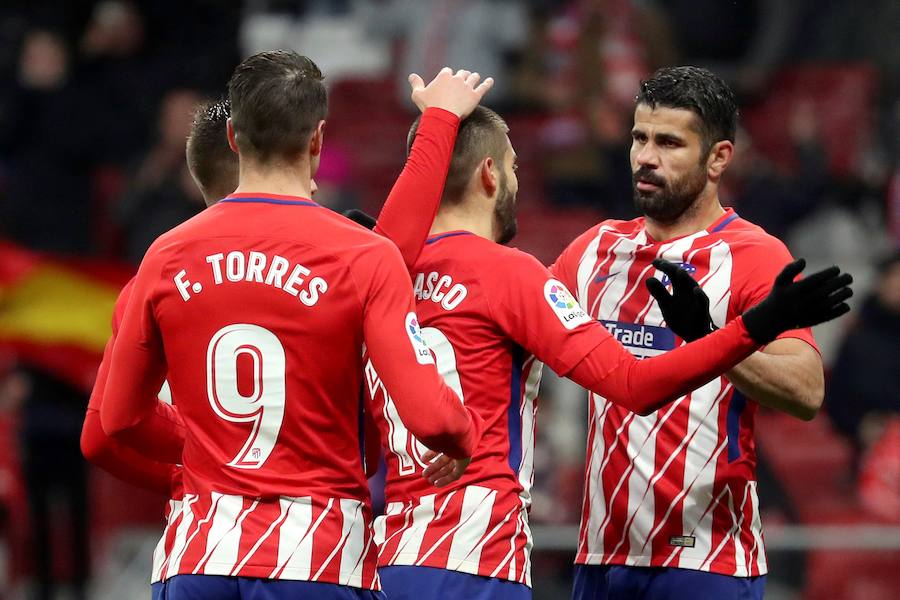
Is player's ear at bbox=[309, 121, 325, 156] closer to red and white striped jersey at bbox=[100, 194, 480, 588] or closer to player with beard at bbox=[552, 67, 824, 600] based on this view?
red and white striped jersey at bbox=[100, 194, 480, 588]

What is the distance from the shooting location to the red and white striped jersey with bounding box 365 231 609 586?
12.2ft

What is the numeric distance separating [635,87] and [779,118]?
155 cm

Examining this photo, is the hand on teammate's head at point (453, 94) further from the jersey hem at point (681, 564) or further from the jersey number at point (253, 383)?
the jersey hem at point (681, 564)

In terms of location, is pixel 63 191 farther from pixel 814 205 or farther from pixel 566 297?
pixel 566 297

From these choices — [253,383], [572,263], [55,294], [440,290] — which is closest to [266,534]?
[253,383]

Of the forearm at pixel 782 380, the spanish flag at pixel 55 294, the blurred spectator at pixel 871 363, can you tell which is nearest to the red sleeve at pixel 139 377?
the forearm at pixel 782 380

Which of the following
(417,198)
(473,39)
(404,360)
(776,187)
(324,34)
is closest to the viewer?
(404,360)

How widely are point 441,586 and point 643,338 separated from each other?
99 cm

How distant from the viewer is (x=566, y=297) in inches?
147

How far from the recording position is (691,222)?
4332 millimetres

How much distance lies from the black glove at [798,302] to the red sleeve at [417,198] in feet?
3.01

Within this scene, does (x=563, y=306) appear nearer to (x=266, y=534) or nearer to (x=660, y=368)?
(x=660, y=368)

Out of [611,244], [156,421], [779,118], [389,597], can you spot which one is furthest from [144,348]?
[779,118]

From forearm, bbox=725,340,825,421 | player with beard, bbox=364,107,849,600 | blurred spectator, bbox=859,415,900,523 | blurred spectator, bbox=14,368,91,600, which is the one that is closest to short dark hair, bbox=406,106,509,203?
player with beard, bbox=364,107,849,600
